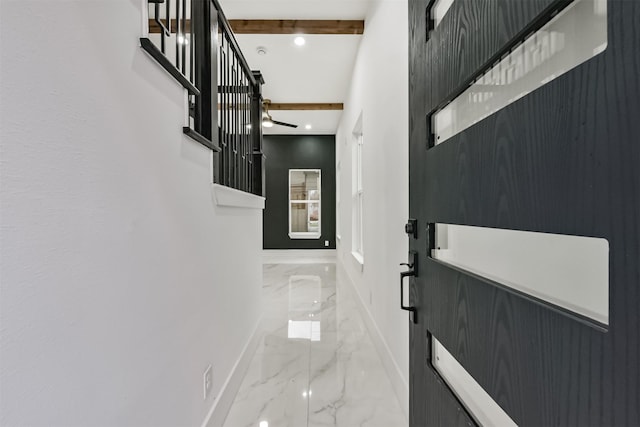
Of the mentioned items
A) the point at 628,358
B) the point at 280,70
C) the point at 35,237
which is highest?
the point at 280,70

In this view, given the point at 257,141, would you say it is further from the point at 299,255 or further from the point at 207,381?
the point at 299,255

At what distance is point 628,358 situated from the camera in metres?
0.43

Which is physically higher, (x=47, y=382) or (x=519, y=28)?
(x=519, y=28)

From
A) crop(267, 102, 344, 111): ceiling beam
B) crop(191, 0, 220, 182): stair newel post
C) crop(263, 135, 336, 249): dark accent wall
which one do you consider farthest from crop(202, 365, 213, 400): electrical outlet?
crop(263, 135, 336, 249): dark accent wall

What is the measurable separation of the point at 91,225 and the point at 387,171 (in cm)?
178

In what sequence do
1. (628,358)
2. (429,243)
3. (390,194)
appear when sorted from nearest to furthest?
(628,358) → (429,243) → (390,194)

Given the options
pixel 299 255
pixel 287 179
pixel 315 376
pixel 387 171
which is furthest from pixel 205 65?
pixel 299 255

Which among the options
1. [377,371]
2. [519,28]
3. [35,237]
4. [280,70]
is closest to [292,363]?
[377,371]

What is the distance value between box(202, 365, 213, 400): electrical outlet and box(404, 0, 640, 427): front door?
960 millimetres

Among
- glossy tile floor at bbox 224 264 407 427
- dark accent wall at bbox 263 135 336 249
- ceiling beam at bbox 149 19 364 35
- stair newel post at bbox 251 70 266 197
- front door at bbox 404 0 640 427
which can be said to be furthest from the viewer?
dark accent wall at bbox 263 135 336 249

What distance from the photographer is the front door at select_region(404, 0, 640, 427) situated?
1.44ft

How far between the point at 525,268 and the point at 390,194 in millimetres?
1408

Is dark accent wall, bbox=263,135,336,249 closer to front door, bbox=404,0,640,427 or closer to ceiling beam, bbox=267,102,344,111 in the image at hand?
ceiling beam, bbox=267,102,344,111

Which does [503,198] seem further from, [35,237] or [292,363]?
[292,363]
